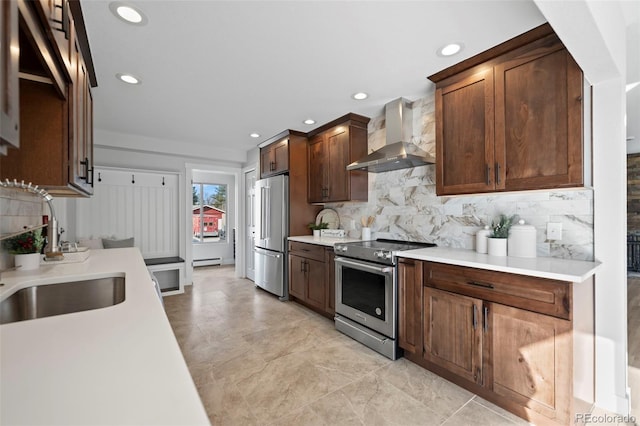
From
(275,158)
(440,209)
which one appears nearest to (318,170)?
(275,158)

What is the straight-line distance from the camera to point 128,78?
262 cm

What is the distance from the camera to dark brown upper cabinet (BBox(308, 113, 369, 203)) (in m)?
3.60

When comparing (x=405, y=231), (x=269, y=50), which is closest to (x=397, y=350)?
(x=405, y=231)

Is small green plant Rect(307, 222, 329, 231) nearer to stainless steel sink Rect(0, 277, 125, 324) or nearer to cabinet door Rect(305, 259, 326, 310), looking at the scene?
cabinet door Rect(305, 259, 326, 310)

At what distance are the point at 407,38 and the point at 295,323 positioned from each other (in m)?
2.91

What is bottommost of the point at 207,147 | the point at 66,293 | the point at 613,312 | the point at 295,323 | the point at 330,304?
the point at 295,323

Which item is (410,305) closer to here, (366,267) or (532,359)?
(366,267)

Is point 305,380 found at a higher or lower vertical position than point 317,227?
lower

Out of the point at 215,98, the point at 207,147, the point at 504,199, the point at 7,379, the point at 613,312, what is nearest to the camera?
the point at 7,379

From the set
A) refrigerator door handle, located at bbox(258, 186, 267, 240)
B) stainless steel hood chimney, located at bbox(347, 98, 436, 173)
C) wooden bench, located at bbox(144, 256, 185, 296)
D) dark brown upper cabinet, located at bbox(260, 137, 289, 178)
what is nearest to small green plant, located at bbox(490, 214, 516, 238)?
stainless steel hood chimney, located at bbox(347, 98, 436, 173)

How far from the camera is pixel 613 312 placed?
1.82m

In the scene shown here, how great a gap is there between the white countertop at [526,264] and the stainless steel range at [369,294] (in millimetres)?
276

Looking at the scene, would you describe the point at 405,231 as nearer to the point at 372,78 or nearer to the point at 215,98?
the point at 372,78

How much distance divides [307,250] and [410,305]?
1.62m
